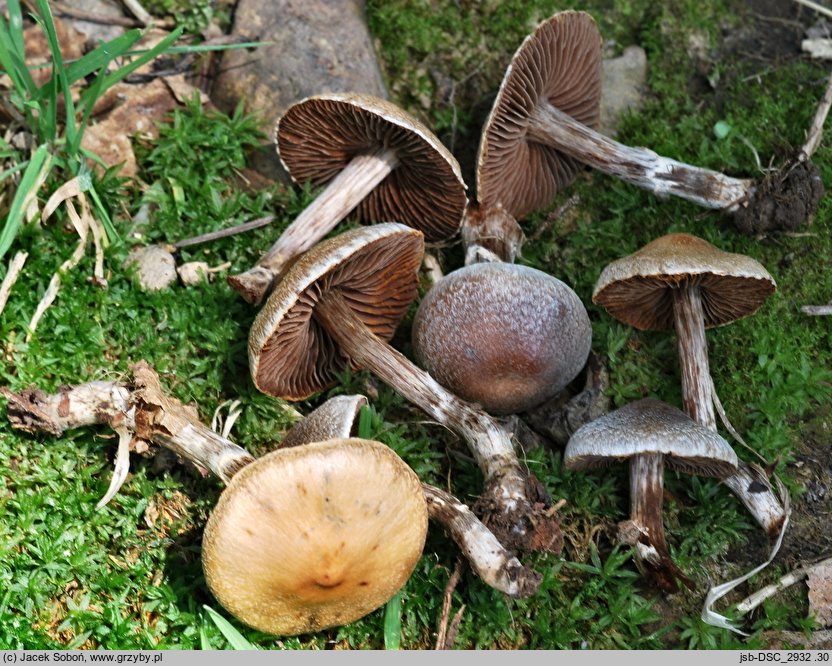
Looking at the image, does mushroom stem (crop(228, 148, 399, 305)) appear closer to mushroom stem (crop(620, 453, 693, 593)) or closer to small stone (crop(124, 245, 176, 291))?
small stone (crop(124, 245, 176, 291))

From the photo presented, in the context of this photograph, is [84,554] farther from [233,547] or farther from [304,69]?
[304,69]

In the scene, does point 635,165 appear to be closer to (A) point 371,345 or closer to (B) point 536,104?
(B) point 536,104

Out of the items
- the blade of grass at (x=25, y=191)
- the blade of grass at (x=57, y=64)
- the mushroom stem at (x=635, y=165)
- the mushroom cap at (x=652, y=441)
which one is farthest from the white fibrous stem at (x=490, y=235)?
the blade of grass at (x=25, y=191)

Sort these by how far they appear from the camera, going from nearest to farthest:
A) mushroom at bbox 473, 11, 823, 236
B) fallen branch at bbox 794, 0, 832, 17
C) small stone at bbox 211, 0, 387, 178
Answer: mushroom at bbox 473, 11, 823, 236, small stone at bbox 211, 0, 387, 178, fallen branch at bbox 794, 0, 832, 17

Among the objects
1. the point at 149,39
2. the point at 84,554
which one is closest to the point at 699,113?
the point at 149,39

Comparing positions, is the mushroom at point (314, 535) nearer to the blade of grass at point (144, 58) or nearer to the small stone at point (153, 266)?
the small stone at point (153, 266)

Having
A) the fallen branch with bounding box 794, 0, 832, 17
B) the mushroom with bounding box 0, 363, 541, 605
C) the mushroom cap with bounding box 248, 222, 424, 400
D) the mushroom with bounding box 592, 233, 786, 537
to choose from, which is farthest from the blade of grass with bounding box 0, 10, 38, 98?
the fallen branch with bounding box 794, 0, 832, 17
